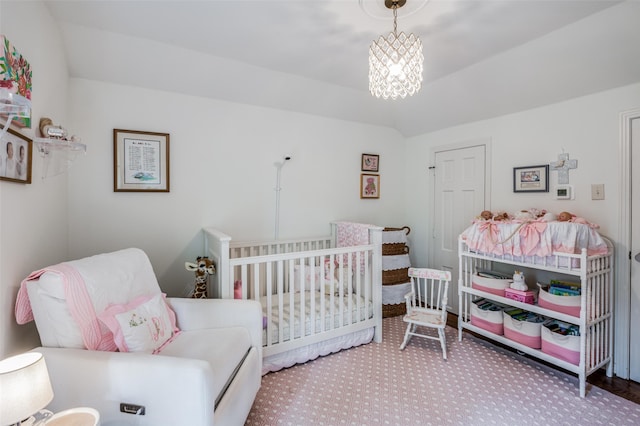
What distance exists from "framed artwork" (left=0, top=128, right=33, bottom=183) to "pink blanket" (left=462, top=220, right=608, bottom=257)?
3078 mm

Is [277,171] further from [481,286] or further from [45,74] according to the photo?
[481,286]

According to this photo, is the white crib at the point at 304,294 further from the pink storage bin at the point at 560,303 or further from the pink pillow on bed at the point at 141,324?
A: the pink storage bin at the point at 560,303

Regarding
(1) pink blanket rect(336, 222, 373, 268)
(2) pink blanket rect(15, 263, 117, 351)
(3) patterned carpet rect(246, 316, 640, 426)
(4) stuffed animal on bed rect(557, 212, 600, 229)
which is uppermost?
(4) stuffed animal on bed rect(557, 212, 600, 229)

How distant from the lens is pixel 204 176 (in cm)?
273

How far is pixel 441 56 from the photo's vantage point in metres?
2.39

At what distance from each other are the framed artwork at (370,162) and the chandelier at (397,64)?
1.94 m

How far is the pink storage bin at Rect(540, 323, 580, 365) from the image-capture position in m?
1.97

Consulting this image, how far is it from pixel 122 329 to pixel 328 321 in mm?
1452

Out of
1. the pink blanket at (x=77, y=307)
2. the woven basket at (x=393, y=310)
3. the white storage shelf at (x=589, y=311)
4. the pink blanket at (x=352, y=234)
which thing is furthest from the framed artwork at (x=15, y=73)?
the woven basket at (x=393, y=310)

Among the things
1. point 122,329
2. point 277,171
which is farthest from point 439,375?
point 277,171

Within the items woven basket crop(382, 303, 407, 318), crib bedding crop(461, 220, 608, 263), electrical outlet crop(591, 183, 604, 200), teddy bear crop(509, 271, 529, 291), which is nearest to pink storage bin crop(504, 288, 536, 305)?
teddy bear crop(509, 271, 529, 291)

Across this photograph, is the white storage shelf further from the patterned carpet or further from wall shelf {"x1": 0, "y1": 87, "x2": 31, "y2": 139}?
wall shelf {"x1": 0, "y1": 87, "x2": 31, "y2": 139}

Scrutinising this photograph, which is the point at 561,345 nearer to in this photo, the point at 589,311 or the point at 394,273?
the point at 589,311

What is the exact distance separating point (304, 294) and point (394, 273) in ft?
4.18
